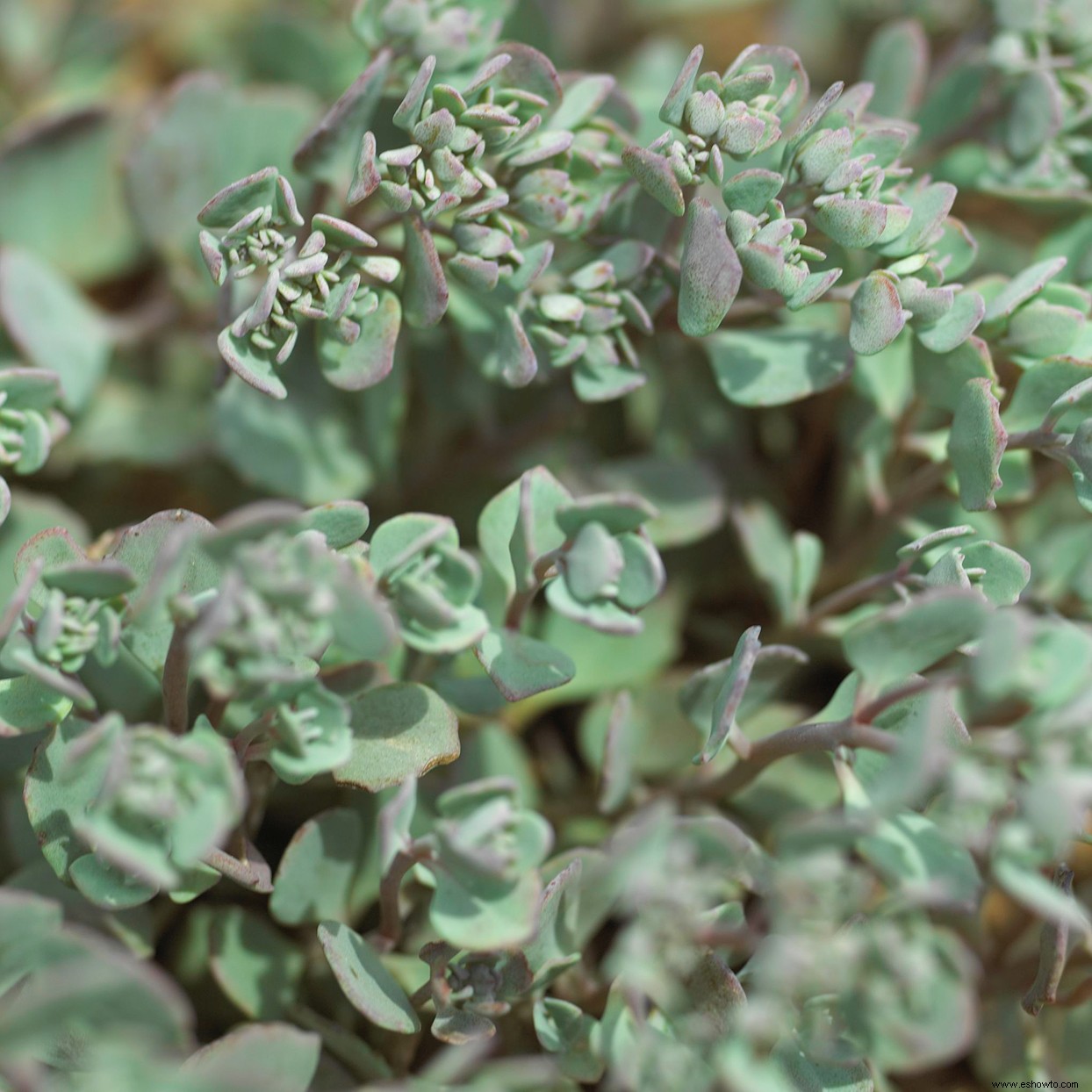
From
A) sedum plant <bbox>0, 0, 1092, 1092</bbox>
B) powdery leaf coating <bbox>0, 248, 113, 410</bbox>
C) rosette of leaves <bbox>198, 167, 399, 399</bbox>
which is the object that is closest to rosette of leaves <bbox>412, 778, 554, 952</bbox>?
sedum plant <bbox>0, 0, 1092, 1092</bbox>

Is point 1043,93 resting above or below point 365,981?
above

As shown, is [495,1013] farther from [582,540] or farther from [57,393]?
[57,393]

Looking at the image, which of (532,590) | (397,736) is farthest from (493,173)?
(397,736)

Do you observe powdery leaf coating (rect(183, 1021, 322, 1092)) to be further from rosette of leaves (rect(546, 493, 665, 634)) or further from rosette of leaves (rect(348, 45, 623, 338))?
rosette of leaves (rect(348, 45, 623, 338))

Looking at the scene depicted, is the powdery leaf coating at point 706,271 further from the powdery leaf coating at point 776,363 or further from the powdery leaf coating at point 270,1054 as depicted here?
the powdery leaf coating at point 270,1054

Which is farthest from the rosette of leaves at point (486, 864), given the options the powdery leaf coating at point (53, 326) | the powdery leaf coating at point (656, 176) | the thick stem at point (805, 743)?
the powdery leaf coating at point (53, 326)

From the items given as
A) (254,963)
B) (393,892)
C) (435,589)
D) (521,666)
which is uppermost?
(435,589)

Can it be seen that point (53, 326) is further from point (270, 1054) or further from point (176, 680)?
point (270, 1054)
